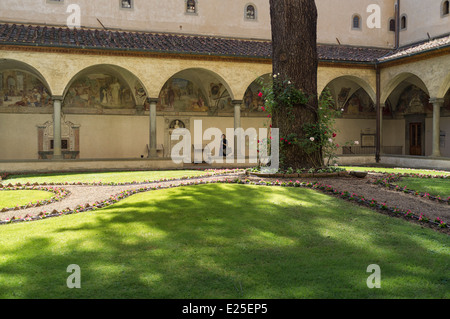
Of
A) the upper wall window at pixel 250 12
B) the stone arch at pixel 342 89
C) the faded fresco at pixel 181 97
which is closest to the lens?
the faded fresco at pixel 181 97

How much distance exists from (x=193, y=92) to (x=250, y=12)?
5.29 metres

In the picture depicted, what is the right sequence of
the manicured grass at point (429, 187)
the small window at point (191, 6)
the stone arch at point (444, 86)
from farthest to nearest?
the small window at point (191, 6)
the stone arch at point (444, 86)
the manicured grass at point (429, 187)

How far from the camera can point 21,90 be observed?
1750 centimetres

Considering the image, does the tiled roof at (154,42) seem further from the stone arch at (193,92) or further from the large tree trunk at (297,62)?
the large tree trunk at (297,62)

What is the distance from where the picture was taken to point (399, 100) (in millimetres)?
21766

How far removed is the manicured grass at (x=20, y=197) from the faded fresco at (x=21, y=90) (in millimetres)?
10145

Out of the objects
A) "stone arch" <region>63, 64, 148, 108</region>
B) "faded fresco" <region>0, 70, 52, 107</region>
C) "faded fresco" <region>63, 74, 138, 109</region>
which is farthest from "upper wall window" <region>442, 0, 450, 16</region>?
"faded fresco" <region>0, 70, 52, 107</region>

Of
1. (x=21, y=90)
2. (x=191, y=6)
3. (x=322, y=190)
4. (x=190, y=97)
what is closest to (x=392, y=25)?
(x=191, y=6)

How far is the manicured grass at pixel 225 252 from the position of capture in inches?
120

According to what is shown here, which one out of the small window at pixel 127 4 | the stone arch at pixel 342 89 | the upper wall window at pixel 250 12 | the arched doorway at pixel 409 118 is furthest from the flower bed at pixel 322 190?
the upper wall window at pixel 250 12

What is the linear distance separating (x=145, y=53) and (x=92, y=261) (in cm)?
1325

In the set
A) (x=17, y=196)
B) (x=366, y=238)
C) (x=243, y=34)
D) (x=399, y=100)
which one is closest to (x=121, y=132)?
(x=243, y=34)

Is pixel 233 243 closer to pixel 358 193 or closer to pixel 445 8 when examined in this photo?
pixel 358 193

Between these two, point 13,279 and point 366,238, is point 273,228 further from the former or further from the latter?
point 13,279
